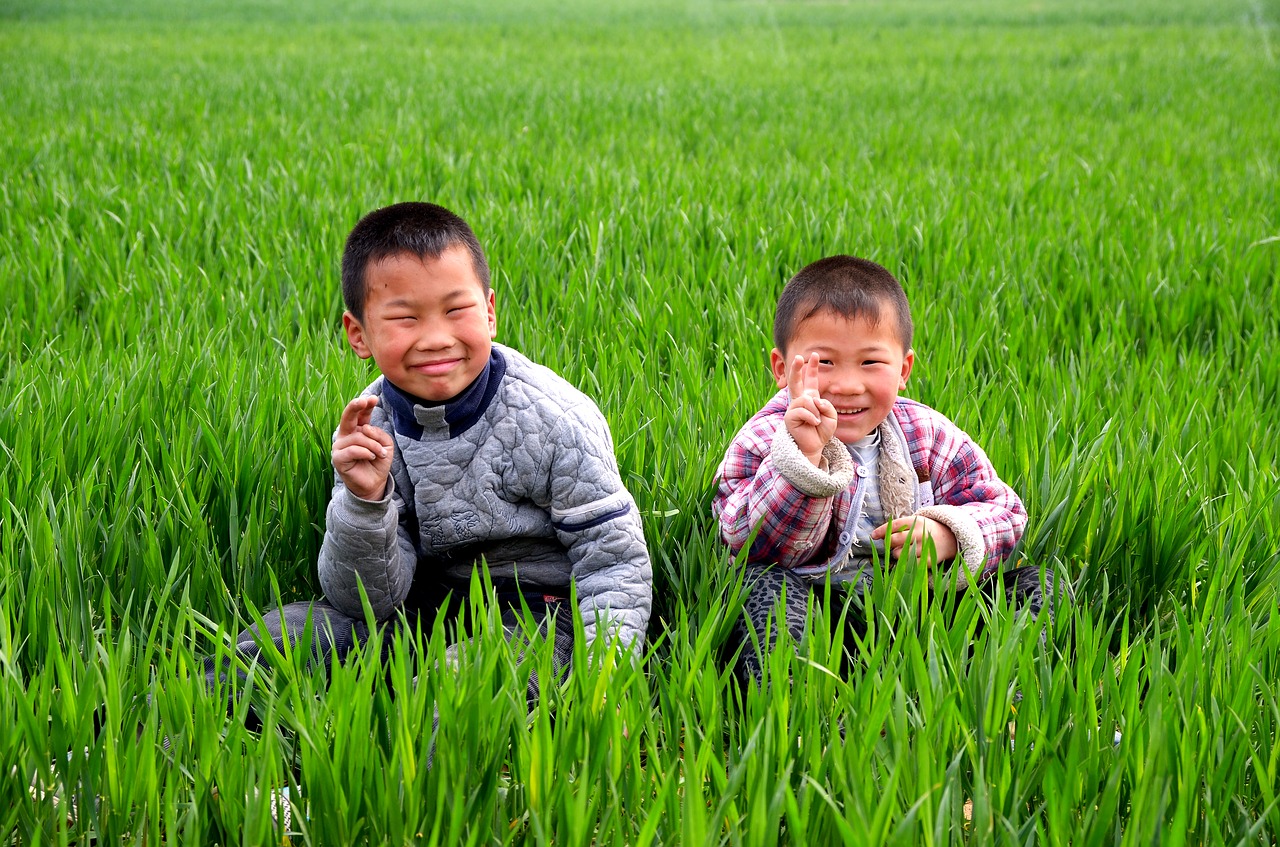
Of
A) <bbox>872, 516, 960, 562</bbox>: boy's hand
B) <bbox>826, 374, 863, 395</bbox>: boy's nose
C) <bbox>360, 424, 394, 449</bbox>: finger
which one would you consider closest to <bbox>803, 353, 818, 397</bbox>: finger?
<bbox>826, 374, 863, 395</bbox>: boy's nose

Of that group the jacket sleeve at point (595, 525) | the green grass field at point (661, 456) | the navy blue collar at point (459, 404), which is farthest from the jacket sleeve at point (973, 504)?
the navy blue collar at point (459, 404)

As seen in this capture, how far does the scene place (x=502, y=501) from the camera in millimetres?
1859

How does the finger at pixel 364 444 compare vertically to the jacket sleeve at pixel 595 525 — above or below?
above

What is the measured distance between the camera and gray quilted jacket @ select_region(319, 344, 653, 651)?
1.78 m

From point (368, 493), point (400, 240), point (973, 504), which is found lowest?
point (973, 504)

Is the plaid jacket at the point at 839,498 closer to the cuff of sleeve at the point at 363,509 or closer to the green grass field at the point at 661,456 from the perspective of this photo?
the green grass field at the point at 661,456

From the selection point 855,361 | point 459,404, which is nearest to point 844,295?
point 855,361

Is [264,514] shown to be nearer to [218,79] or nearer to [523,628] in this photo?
[523,628]

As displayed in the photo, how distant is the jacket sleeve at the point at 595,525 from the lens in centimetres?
175

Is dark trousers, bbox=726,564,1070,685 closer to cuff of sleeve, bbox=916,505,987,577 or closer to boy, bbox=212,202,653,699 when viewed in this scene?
cuff of sleeve, bbox=916,505,987,577

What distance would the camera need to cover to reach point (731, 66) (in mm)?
12570

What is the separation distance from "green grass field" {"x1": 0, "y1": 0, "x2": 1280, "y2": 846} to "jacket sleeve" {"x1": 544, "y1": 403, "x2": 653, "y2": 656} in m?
0.09

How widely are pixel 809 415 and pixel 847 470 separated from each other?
14cm

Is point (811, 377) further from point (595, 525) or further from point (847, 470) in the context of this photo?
point (595, 525)
